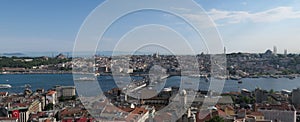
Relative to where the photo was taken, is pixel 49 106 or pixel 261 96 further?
pixel 261 96

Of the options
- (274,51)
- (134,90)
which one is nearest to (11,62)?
(134,90)

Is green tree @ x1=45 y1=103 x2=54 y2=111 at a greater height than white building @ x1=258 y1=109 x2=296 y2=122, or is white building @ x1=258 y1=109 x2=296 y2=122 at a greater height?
white building @ x1=258 y1=109 x2=296 y2=122

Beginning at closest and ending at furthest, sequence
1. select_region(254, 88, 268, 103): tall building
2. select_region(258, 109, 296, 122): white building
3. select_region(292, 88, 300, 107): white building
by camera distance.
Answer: select_region(258, 109, 296, 122): white building
select_region(292, 88, 300, 107): white building
select_region(254, 88, 268, 103): tall building

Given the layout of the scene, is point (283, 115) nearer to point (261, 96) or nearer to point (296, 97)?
point (296, 97)

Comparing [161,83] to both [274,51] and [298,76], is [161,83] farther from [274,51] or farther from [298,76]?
[274,51]

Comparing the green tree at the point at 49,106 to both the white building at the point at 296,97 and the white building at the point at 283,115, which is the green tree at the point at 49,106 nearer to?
the white building at the point at 283,115

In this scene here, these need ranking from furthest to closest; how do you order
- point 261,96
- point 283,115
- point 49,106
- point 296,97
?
point 261,96 < point 49,106 < point 296,97 < point 283,115

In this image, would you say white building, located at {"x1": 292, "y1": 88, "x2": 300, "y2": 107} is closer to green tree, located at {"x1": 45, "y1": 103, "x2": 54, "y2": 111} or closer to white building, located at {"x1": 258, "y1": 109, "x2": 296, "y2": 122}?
white building, located at {"x1": 258, "y1": 109, "x2": 296, "y2": 122}

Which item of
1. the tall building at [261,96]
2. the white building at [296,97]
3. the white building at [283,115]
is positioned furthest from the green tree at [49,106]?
the white building at [296,97]

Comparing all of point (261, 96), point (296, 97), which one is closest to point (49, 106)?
point (261, 96)

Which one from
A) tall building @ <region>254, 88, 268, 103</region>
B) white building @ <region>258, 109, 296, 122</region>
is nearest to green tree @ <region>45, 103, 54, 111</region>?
white building @ <region>258, 109, 296, 122</region>

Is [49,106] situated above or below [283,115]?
below
